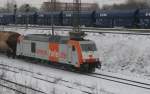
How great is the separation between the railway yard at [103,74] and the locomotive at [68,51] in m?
0.71

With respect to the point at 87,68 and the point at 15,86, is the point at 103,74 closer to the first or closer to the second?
the point at 87,68

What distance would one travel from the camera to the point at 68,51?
25.6 metres

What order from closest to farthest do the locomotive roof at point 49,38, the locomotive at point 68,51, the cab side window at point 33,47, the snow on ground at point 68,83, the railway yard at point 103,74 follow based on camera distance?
1. the snow on ground at point 68,83
2. the railway yard at point 103,74
3. the locomotive at point 68,51
4. the locomotive roof at point 49,38
5. the cab side window at point 33,47

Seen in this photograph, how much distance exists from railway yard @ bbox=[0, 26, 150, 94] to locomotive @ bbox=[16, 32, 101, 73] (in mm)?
708

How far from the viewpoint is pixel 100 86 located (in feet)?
67.6

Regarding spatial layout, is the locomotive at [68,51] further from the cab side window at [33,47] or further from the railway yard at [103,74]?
the railway yard at [103,74]

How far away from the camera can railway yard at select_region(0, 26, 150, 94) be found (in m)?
19.5

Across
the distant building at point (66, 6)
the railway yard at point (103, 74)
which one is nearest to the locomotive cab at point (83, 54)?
the railway yard at point (103, 74)

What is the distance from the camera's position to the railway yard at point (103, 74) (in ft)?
64.1

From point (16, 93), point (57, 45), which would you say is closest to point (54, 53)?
point (57, 45)

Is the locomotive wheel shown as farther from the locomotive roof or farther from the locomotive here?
the locomotive roof

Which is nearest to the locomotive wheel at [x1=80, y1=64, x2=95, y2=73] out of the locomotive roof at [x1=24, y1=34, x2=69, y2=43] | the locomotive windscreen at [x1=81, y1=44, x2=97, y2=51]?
the locomotive windscreen at [x1=81, y1=44, x2=97, y2=51]

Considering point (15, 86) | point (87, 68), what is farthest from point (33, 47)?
point (15, 86)

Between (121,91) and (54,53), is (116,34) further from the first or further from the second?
(121,91)
